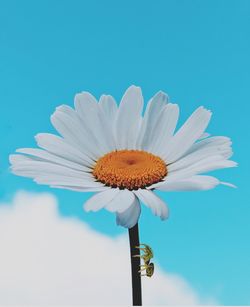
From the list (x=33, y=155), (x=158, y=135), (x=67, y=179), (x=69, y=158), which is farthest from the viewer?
(x=158, y=135)

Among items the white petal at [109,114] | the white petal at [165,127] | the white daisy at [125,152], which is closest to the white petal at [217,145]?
the white daisy at [125,152]

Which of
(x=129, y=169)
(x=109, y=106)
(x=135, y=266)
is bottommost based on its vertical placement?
(x=135, y=266)

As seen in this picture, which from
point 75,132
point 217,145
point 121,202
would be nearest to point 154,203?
point 121,202

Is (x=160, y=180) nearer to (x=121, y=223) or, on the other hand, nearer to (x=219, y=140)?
(x=219, y=140)

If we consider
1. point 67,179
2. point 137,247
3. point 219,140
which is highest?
point 219,140

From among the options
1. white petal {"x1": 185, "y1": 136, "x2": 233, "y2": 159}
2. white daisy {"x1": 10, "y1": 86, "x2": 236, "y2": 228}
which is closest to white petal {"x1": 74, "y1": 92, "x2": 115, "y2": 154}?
white daisy {"x1": 10, "y1": 86, "x2": 236, "y2": 228}

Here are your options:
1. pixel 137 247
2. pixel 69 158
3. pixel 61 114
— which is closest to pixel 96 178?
pixel 69 158

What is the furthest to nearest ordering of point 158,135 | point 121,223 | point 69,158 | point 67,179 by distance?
point 158,135 → point 69,158 → point 67,179 → point 121,223

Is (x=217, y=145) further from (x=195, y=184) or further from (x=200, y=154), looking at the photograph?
(x=195, y=184)
